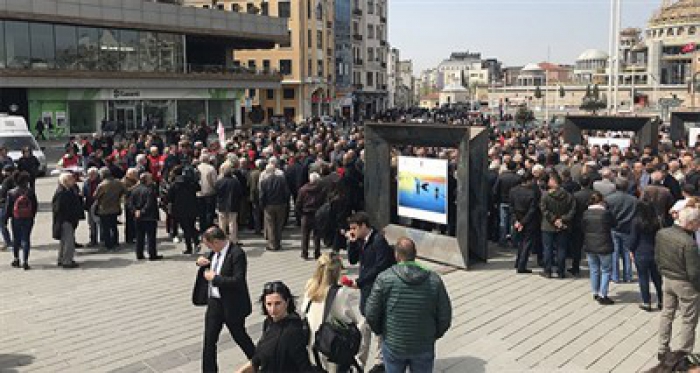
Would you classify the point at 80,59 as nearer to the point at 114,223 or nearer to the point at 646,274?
the point at 114,223

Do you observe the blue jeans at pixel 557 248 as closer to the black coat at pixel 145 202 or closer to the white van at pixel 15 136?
the black coat at pixel 145 202

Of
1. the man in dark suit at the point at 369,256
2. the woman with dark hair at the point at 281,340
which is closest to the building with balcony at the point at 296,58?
the man in dark suit at the point at 369,256

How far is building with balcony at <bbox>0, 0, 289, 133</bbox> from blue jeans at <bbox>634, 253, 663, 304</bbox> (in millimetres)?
37352

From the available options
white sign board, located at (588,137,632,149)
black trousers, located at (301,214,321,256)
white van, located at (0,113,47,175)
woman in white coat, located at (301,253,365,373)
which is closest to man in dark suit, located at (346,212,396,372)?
woman in white coat, located at (301,253,365,373)

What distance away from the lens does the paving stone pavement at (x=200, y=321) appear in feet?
24.8

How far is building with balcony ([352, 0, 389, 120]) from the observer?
275ft

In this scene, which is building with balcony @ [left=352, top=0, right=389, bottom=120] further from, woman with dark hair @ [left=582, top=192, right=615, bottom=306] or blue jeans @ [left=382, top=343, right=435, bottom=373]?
blue jeans @ [left=382, top=343, right=435, bottom=373]

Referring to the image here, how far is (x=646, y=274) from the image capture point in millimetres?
8969

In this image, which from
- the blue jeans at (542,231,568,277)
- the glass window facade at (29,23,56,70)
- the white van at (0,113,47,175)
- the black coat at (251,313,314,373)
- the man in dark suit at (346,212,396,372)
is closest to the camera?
the black coat at (251,313,314,373)

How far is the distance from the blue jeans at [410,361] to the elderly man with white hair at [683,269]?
9.62ft

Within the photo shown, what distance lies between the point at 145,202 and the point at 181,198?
0.66 meters

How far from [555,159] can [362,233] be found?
28.8 feet

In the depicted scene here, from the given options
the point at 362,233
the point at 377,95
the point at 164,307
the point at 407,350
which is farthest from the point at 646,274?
the point at 377,95

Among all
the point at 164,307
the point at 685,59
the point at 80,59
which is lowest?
the point at 164,307
